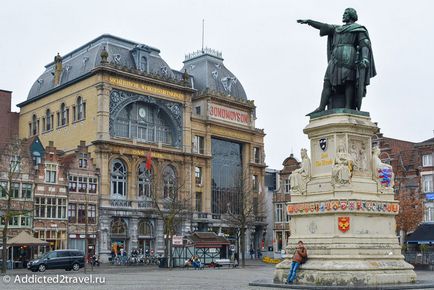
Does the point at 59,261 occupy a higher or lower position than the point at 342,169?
lower

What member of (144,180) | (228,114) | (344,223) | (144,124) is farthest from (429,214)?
(344,223)

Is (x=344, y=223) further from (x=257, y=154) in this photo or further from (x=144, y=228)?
(x=257, y=154)

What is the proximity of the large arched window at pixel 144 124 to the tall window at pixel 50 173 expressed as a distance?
29.4 ft

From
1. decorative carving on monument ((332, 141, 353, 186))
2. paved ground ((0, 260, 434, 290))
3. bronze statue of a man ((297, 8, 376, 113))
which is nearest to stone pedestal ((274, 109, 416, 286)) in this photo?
decorative carving on monument ((332, 141, 353, 186))

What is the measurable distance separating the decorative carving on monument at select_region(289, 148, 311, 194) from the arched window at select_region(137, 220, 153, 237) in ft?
165

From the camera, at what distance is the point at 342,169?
2109 cm

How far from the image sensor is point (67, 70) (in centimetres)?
7712

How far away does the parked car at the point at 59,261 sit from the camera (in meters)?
48.6

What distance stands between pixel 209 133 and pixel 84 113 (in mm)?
15909

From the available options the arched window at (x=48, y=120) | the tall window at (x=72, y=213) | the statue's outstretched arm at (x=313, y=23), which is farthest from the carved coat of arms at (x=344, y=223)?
the arched window at (x=48, y=120)

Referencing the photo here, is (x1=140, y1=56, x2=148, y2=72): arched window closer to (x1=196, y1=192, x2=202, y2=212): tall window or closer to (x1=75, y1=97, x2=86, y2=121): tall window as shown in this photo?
(x1=75, y1=97, x2=86, y2=121): tall window

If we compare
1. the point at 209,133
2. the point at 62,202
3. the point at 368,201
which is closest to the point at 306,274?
the point at 368,201

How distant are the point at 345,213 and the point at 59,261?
33557 millimetres

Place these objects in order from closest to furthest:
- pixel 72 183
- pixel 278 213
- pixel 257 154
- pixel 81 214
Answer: pixel 72 183
pixel 81 214
pixel 278 213
pixel 257 154
